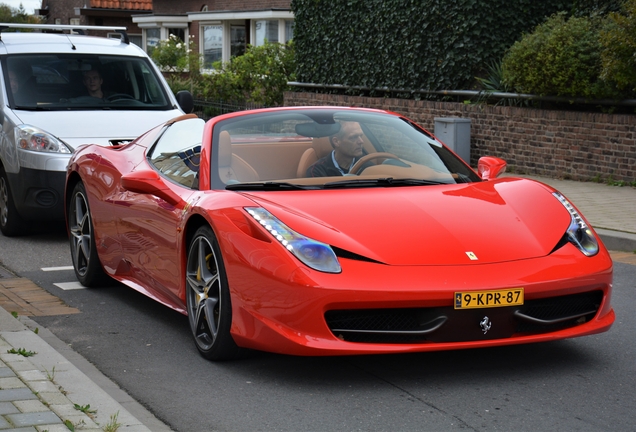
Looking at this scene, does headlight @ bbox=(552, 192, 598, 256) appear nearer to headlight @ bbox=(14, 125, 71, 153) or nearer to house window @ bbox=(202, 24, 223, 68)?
headlight @ bbox=(14, 125, 71, 153)

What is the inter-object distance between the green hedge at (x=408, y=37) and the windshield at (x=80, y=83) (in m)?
7.16

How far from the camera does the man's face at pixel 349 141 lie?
20.4 ft

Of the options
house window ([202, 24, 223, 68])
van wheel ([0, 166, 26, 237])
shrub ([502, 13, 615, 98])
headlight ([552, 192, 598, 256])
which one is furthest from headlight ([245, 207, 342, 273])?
house window ([202, 24, 223, 68])

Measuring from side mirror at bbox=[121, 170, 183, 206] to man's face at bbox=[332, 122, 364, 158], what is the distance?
3.39 ft

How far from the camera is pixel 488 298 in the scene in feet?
15.9

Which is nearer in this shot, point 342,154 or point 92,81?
point 342,154

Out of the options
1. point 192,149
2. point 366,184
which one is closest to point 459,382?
point 366,184

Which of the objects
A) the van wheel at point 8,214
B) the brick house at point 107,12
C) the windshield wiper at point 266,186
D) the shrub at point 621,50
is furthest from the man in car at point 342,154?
the brick house at point 107,12

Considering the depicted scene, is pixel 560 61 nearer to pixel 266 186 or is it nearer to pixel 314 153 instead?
pixel 314 153

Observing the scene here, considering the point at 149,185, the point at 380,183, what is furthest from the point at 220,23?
the point at 380,183

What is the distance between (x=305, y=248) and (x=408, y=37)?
46.9ft

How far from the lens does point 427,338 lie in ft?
16.1

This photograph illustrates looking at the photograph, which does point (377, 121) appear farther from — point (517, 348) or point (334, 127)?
point (517, 348)

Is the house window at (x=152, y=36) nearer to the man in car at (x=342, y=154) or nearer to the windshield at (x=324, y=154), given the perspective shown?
the windshield at (x=324, y=154)
